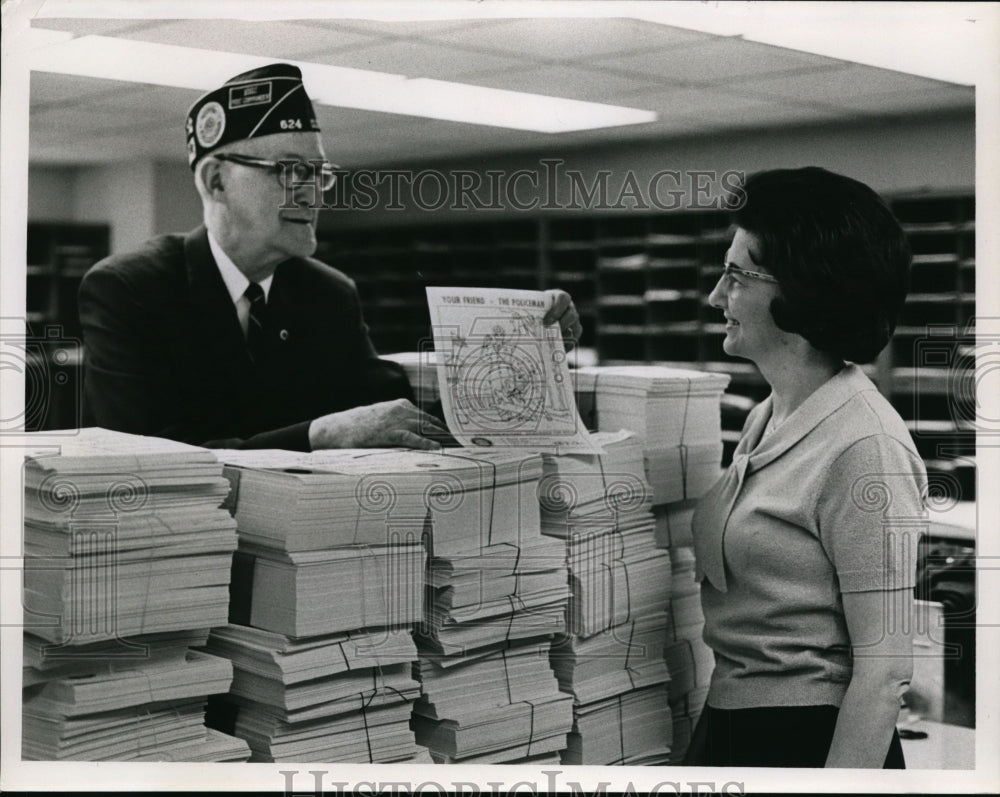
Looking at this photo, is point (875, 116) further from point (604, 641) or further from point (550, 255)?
point (604, 641)

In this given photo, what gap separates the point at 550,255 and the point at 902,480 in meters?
0.91

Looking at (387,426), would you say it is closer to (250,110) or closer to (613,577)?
(613,577)

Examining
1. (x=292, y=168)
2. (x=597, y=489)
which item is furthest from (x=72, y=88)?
(x=597, y=489)

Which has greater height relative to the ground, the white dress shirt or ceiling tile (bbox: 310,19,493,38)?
ceiling tile (bbox: 310,19,493,38)

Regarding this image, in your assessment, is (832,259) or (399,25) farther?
(399,25)

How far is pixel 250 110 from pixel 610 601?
4.57ft

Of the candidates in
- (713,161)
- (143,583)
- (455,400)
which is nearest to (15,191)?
(143,583)

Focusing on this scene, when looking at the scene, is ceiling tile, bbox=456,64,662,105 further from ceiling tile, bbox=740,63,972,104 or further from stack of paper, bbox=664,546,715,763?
stack of paper, bbox=664,546,715,763

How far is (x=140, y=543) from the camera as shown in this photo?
8.05 feet

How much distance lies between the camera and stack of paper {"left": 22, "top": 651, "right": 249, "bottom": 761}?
2.45 m

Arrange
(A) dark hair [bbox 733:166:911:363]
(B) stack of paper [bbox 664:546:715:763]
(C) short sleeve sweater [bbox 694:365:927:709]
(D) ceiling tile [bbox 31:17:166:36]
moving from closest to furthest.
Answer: (C) short sleeve sweater [bbox 694:365:927:709]
(A) dark hair [bbox 733:166:911:363]
(D) ceiling tile [bbox 31:17:166:36]
(B) stack of paper [bbox 664:546:715:763]

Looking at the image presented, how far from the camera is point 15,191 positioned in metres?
2.55

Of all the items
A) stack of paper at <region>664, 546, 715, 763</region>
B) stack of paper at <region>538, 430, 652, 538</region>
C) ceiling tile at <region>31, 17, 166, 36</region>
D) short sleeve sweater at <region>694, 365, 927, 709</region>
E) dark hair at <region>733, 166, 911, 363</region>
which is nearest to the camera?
short sleeve sweater at <region>694, 365, 927, 709</region>

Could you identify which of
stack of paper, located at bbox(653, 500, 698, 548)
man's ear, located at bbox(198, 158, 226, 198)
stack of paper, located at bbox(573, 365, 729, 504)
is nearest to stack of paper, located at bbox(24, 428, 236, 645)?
man's ear, located at bbox(198, 158, 226, 198)
